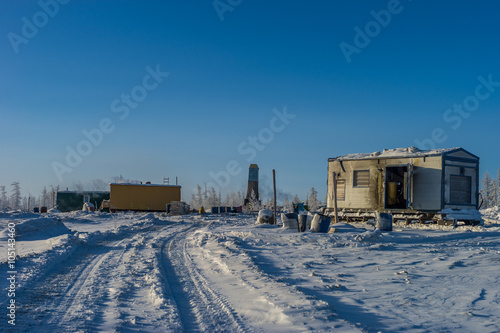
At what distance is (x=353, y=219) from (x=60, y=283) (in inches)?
652

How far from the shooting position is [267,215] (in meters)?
20.6

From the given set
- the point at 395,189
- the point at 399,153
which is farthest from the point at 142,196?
the point at 399,153

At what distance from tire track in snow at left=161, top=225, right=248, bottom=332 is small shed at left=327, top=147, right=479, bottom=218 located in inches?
524

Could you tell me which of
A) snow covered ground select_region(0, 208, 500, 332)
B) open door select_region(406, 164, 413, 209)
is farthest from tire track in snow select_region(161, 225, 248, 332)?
open door select_region(406, 164, 413, 209)

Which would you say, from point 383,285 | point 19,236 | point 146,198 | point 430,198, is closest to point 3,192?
point 146,198

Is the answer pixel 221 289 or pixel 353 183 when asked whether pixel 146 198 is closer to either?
pixel 353 183

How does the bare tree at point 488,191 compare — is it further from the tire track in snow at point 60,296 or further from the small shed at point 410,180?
the tire track in snow at point 60,296

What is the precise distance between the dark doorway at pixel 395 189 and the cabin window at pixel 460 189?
90.1 inches

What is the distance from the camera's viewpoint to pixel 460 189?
65.0 ft

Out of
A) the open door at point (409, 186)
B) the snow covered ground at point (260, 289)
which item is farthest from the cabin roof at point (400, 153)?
the snow covered ground at point (260, 289)

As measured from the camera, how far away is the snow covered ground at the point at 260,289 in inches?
189

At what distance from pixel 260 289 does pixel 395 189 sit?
55.1 feet

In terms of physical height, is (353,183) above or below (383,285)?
above

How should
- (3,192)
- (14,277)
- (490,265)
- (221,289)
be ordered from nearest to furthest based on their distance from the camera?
(221,289)
(14,277)
(490,265)
(3,192)
